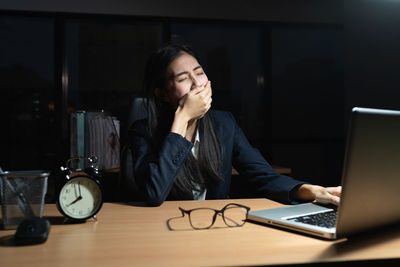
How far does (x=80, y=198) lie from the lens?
1.00 m

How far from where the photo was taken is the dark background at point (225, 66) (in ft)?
12.4

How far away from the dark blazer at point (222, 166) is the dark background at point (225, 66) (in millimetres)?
2370

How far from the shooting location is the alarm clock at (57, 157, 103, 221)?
0.98m

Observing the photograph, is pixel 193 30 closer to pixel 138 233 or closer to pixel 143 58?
pixel 143 58

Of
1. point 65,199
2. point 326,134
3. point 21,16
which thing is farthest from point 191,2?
point 65,199

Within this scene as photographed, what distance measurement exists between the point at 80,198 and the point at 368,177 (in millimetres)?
688

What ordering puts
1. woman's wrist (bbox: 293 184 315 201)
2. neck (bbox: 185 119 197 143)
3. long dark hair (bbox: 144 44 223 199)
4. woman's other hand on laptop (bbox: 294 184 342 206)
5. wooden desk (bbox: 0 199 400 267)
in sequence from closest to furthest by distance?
1. wooden desk (bbox: 0 199 400 267)
2. woman's other hand on laptop (bbox: 294 184 342 206)
3. woman's wrist (bbox: 293 184 315 201)
4. long dark hair (bbox: 144 44 223 199)
5. neck (bbox: 185 119 197 143)

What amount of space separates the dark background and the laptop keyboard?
10.1 feet

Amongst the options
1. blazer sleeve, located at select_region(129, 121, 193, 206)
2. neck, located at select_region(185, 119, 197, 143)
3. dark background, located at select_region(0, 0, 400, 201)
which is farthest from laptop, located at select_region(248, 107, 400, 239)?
dark background, located at select_region(0, 0, 400, 201)

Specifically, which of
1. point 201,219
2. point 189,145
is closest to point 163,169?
point 189,145

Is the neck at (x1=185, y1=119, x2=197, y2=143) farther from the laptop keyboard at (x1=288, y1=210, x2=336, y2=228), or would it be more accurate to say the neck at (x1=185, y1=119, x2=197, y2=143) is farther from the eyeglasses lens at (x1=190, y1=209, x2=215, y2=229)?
the laptop keyboard at (x1=288, y1=210, x2=336, y2=228)

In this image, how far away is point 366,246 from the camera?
78 cm

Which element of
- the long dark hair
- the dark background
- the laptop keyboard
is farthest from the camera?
the dark background

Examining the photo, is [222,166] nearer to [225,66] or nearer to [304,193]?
[304,193]
